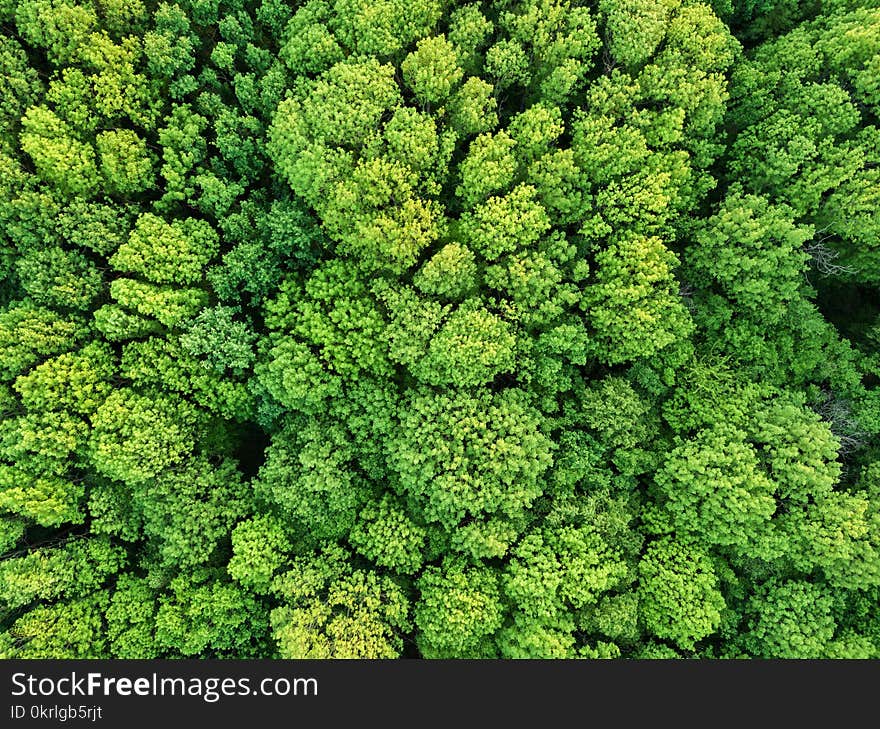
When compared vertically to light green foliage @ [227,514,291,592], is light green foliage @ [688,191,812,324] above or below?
above

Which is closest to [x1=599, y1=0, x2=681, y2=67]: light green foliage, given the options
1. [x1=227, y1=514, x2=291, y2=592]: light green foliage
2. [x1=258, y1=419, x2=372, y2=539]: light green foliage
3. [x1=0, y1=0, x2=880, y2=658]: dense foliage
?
[x1=0, y1=0, x2=880, y2=658]: dense foliage

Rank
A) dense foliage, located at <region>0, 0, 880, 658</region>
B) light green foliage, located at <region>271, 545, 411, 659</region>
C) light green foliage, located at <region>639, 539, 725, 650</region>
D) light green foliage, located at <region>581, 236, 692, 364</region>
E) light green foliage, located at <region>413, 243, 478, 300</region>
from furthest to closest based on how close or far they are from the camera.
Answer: light green foliage, located at <region>581, 236, 692, 364</region>
light green foliage, located at <region>639, 539, 725, 650</region>
dense foliage, located at <region>0, 0, 880, 658</region>
light green foliage, located at <region>413, 243, 478, 300</region>
light green foliage, located at <region>271, 545, 411, 659</region>

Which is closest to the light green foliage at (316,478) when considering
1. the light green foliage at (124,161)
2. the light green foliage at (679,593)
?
the light green foliage at (124,161)

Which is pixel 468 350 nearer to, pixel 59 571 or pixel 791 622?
pixel 791 622

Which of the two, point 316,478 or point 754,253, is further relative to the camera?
point 754,253

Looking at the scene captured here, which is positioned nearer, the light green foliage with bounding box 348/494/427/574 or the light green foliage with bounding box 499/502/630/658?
the light green foliage with bounding box 499/502/630/658

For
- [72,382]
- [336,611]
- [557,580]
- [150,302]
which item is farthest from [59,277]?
[557,580]

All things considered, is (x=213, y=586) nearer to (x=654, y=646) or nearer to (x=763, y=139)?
(x=654, y=646)

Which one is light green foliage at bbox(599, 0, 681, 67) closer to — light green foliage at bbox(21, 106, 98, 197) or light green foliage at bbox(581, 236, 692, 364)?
light green foliage at bbox(581, 236, 692, 364)
